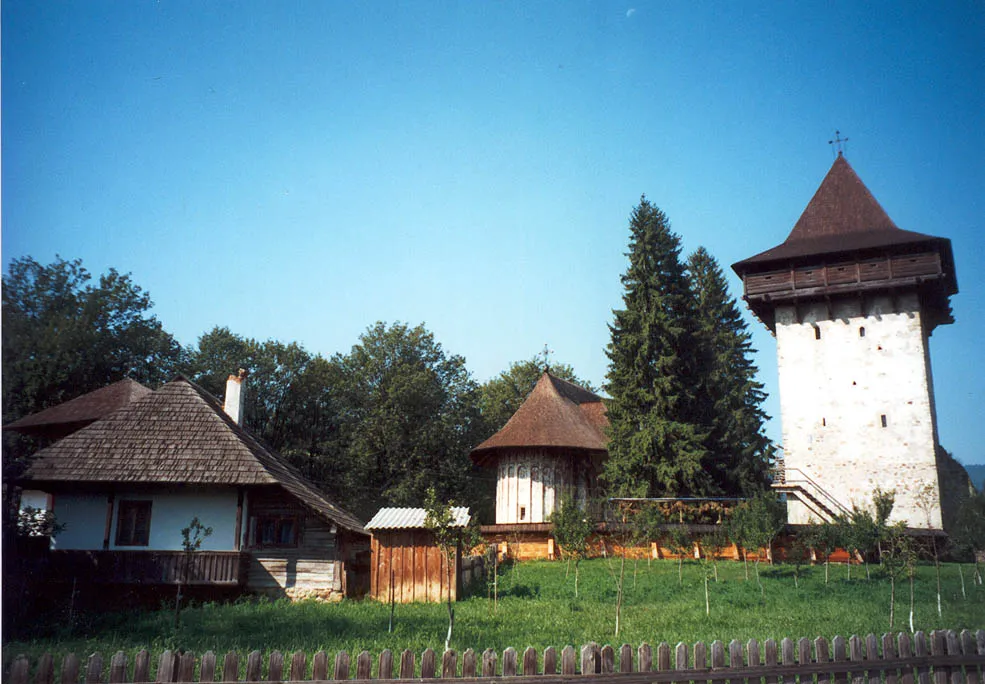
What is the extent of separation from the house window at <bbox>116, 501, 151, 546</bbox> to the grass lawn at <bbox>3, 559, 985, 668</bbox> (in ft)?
8.65

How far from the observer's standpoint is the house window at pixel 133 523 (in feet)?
61.6

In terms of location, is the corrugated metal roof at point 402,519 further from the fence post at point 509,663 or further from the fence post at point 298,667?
the fence post at point 298,667

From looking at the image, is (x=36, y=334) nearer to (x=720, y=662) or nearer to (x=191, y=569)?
(x=720, y=662)

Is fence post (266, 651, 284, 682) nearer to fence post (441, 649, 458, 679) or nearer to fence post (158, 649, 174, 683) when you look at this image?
fence post (158, 649, 174, 683)

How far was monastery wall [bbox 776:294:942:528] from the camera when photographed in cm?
2870

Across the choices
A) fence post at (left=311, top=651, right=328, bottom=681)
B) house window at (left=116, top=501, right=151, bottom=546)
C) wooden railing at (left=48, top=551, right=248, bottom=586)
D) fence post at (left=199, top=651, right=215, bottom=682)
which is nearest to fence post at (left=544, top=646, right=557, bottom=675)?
fence post at (left=311, top=651, right=328, bottom=681)

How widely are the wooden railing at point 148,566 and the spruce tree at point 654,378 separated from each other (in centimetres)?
1759

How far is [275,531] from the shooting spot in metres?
19.8

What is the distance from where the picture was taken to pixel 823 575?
853 inches

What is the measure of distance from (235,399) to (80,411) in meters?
10.6

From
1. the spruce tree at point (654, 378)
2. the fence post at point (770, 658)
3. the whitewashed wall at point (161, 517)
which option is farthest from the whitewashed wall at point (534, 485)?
the fence post at point (770, 658)

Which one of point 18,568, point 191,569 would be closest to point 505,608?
point 191,569

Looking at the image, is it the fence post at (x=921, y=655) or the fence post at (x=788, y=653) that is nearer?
the fence post at (x=788, y=653)

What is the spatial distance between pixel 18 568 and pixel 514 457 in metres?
21.4
